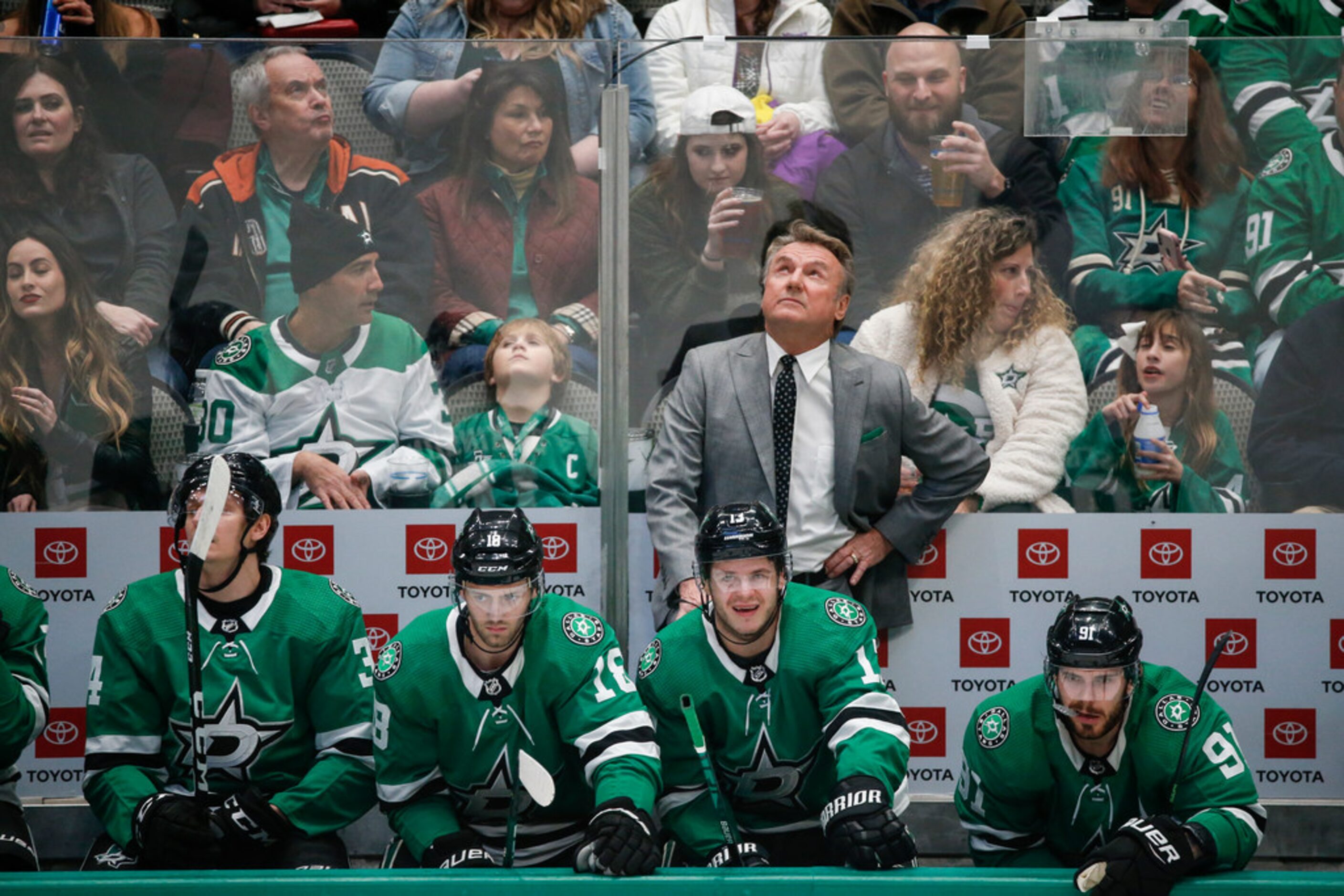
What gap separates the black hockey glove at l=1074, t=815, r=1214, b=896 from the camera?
3.05 m

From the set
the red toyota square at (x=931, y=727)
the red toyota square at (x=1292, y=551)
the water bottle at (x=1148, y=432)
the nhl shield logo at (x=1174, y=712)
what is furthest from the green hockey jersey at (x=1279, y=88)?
the red toyota square at (x=931, y=727)

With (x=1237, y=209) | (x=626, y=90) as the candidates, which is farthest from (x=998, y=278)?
(x=626, y=90)

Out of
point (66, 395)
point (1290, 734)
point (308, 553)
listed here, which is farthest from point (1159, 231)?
point (66, 395)

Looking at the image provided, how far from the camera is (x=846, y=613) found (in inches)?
153

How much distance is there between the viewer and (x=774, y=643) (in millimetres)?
3850

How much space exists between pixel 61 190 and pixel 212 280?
1.69ft

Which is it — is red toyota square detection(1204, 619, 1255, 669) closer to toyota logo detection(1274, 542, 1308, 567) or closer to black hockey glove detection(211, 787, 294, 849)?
toyota logo detection(1274, 542, 1308, 567)

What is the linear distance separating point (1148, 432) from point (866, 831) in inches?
71.7

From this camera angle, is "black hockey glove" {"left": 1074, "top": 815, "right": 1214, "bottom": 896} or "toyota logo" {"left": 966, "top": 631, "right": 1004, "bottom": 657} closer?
"black hockey glove" {"left": 1074, "top": 815, "right": 1214, "bottom": 896}

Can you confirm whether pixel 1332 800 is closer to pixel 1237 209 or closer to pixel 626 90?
pixel 1237 209

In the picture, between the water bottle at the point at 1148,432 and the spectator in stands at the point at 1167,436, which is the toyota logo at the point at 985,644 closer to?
the spectator in stands at the point at 1167,436

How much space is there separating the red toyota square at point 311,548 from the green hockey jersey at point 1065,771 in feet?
6.24

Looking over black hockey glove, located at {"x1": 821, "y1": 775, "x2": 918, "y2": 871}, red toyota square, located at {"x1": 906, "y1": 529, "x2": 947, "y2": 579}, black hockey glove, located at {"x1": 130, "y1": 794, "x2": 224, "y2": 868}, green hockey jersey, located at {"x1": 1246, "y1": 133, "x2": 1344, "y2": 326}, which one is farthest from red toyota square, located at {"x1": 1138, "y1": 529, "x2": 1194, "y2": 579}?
black hockey glove, located at {"x1": 130, "y1": 794, "x2": 224, "y2": 868}

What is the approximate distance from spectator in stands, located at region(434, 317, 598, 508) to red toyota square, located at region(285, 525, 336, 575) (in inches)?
13.2
